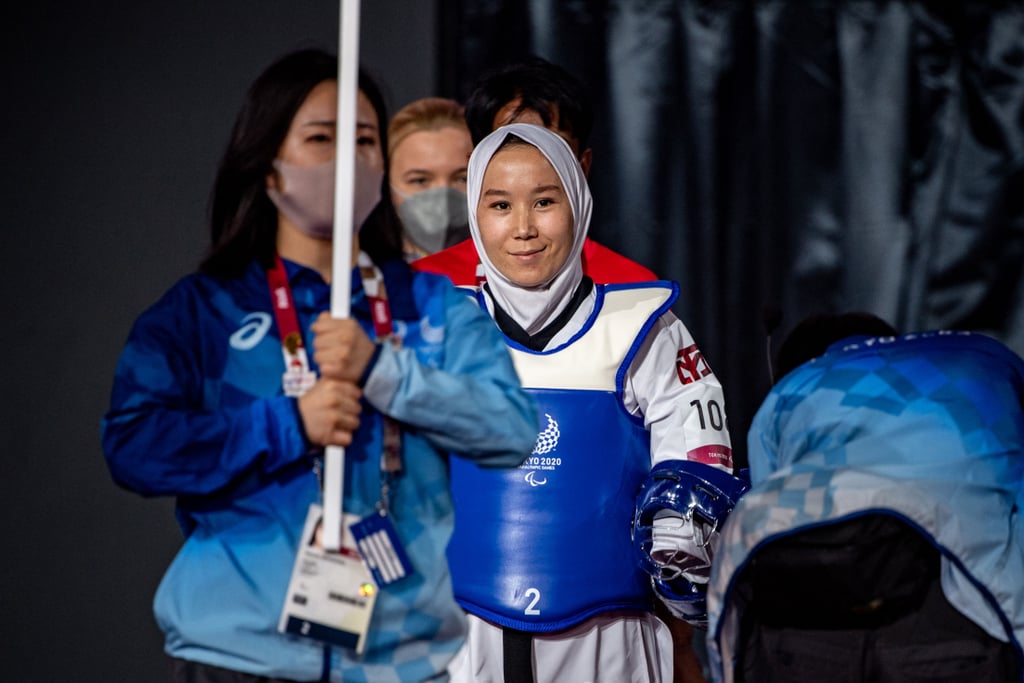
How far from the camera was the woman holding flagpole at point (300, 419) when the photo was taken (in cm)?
173

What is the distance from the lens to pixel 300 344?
181 cm

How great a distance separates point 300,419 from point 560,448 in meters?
0.75

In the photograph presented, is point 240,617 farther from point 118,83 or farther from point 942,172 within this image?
point 942,172

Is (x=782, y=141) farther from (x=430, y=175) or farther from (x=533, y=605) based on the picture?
(x=533, y=605)

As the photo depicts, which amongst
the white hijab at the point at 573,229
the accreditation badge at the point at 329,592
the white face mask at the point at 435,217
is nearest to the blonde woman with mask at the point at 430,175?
the white face mask at the point at 435,217

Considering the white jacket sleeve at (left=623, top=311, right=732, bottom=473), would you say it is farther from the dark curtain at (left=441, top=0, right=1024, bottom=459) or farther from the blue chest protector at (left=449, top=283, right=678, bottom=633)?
the dark curtain at (left=441, top=0, right=1024, bottom=459)

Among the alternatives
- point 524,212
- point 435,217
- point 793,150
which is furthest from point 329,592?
point 793,150

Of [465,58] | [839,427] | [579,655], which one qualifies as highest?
[465,58]

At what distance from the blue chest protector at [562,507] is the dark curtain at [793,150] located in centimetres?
134

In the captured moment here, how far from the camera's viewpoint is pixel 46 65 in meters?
2.44

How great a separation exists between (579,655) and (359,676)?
2.48 ft

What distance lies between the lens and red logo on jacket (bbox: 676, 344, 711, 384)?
2.49 m

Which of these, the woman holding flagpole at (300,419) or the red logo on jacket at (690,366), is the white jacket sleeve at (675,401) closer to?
the red logo on jacket at (690,366)

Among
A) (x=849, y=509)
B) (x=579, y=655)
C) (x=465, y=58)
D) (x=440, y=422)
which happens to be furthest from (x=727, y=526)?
(x=465, y=58)
